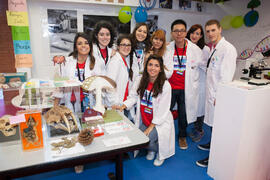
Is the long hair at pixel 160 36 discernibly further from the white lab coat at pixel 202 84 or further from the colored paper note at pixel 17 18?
the colored paper note at pixel 17 18

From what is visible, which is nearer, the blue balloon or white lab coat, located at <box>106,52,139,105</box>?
white lab coat, located at <box>106,52,139,105</box>

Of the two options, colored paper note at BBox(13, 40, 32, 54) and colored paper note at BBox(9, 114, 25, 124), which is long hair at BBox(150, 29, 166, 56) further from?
colored paper note at BBox(13, 40, 32, 54)

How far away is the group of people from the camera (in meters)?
2.37

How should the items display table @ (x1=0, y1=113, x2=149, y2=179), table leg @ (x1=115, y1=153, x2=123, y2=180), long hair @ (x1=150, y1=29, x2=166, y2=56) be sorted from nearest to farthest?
display table @ (x1=0, y1=113, x2=149, y2=179) → table leg @ (x1=115, y1=153, x2=123, y2=180) → long hair @ (x1=150, y1=29, x2=166, y2=56)

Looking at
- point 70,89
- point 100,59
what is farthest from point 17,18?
point 70,89

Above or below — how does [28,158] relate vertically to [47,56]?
below

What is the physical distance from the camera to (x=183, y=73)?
9.52 feet

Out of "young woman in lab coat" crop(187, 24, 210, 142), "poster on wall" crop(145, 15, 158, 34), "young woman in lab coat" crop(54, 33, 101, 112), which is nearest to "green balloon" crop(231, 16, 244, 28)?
"poster on wall" crop(145, 15, 158, 34)

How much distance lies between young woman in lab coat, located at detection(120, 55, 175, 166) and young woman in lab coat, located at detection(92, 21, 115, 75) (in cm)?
56

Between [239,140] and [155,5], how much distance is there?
11.5 feet

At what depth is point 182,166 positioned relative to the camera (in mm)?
2529

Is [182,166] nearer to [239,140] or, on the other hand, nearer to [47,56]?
[239,140]

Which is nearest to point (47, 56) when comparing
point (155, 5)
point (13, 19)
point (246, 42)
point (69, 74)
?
point (13, 19)

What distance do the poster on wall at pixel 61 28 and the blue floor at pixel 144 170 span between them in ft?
7.89
